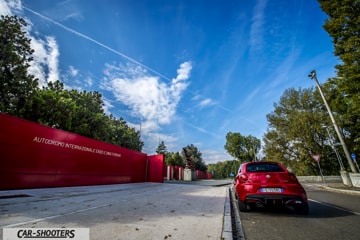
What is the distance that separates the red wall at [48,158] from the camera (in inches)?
307

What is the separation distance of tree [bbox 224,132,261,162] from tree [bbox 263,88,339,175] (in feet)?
109

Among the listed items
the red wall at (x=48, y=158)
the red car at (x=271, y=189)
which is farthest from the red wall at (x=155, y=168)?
the red car at (x=271, y=189)

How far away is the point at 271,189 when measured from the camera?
14.5ft

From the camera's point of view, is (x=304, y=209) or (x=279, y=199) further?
(x=304, y=209)

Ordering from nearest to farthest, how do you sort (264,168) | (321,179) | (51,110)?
(264,168) < (51,110) < (321,179)

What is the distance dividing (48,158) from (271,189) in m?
10.6

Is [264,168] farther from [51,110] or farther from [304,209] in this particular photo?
[51,110]

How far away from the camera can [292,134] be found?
2738 centimetres

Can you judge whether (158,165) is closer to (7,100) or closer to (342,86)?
(7,100)

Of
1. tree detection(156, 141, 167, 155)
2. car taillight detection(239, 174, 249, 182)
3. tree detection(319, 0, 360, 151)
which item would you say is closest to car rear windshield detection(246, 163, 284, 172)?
car taillight detection(239, 174, 249, 182)

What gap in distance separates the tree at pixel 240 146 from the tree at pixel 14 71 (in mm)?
63236

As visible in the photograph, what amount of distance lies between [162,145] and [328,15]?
59.6 metres

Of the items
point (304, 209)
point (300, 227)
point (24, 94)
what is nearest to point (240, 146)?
point (24, 94)

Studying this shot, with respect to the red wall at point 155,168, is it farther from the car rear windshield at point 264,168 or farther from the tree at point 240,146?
the tree at point 240,146
